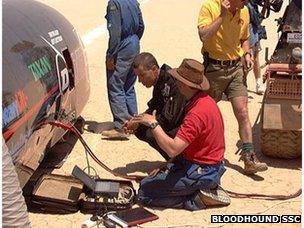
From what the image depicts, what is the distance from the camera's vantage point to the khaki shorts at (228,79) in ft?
22.5

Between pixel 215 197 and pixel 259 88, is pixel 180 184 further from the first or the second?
pixel 259 88

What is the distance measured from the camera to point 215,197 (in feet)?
19.7

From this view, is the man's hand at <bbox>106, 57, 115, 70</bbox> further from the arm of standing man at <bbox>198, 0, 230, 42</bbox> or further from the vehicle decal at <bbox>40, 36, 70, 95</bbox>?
the arm of standing man at <bbox>198, 0, 230, 42</bbox>

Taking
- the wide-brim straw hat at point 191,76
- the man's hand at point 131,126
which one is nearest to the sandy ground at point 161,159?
the man's hand at point 131,126

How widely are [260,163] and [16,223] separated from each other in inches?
133

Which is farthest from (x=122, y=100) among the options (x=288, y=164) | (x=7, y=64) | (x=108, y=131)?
(x=7, y=64)

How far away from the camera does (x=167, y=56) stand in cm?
1376

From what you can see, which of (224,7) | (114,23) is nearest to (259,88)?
(114,23)

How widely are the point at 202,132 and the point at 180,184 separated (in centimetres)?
61

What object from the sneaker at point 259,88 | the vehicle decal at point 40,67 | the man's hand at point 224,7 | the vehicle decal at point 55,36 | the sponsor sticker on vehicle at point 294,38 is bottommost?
the sneaker at point 259,88

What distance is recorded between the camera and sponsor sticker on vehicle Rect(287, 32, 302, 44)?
7.74 metres

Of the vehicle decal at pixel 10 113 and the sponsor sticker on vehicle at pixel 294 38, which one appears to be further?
the sponsor sticker on vehicle at pixel 294 38

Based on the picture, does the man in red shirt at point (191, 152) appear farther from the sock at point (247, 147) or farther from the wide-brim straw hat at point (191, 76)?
the sock at point (247, 147)

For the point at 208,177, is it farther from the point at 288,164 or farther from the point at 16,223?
the point at 16,223
